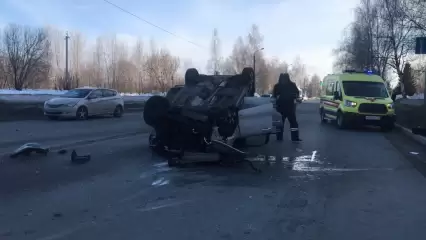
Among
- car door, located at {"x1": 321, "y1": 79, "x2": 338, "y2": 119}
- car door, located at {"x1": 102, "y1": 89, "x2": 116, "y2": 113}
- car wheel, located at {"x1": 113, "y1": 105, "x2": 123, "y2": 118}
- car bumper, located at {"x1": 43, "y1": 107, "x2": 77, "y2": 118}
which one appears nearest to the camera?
car door, located at {"x1": 321, "y1": 79, "x2": 338, "y2": 119}

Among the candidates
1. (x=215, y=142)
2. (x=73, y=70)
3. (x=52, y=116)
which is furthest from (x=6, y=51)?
(x=215, y=142)

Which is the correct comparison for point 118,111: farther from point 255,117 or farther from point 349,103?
point 255,117

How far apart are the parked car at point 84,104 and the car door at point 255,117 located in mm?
12893

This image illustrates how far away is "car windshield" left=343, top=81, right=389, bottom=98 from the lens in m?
18.9

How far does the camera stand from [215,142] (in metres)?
9.31

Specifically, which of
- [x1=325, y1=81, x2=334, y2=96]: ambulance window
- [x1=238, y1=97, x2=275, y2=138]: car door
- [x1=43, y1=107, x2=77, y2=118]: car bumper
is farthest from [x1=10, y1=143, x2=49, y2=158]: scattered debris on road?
[x1=325, y1=81, x2=334, y2=96]: ambulance window

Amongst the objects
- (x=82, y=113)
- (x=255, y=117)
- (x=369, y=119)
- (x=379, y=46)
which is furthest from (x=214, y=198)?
(x=379, y=46)

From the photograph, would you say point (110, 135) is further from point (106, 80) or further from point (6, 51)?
point (106, 80)

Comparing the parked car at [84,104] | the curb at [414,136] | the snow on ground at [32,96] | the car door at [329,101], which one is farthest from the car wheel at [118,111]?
the curb at [414,136]

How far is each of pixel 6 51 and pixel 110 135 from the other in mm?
54957

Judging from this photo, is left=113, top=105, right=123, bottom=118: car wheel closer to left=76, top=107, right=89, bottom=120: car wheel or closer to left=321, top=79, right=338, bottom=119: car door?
left=76, top=107, right=89, bottom=120: car wheel

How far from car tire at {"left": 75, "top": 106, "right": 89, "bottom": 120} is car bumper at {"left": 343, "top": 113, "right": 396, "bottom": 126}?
11.8 m

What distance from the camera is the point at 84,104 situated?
22.1 metres

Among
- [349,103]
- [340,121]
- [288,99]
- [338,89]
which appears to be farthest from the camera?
[338,89]
